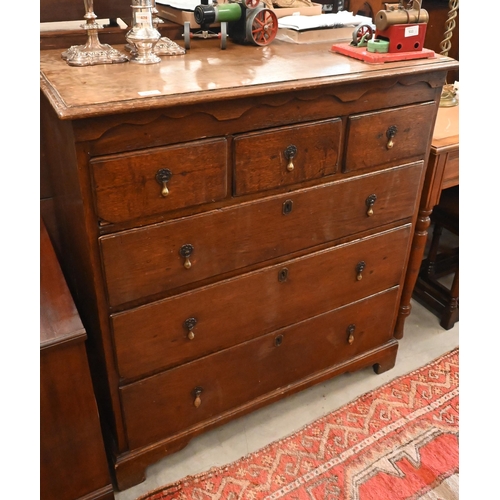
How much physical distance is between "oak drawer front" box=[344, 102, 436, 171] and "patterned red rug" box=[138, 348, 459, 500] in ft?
3.02

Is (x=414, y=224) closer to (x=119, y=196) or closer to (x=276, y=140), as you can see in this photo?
(x=276, y=140)

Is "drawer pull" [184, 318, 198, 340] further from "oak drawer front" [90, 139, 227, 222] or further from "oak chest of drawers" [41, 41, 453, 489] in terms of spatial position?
"oak drawer front" [90, 139, 227, 222]

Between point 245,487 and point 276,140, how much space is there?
3.50 feet

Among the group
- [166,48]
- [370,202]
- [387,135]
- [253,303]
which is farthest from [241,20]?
[253,303]

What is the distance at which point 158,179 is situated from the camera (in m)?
1.17

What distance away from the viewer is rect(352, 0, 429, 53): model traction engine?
4.62ft

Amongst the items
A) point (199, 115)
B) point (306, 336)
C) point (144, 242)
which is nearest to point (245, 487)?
point (306, 336)

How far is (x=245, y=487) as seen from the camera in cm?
160

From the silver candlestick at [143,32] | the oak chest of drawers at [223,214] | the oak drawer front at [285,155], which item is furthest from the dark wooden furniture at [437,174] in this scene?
the silver candlestick at [143,32]

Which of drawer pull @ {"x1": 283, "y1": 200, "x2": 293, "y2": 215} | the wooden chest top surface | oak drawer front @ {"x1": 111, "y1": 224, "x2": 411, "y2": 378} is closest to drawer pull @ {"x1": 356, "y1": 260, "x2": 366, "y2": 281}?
oak drawer front @ {"x1": 111, "y1": 224, "x2": 411, "y2": 378}

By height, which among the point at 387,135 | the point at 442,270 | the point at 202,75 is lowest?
the point at 442,270

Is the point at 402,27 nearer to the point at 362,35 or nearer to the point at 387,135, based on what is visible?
the point at 362,35

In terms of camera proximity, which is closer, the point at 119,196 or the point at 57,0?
the point at 119,196

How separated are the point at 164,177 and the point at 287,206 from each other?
0.38 meters
